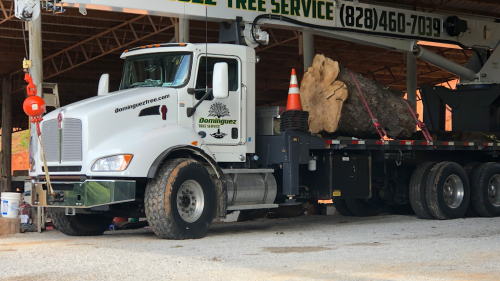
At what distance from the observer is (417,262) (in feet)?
22.6

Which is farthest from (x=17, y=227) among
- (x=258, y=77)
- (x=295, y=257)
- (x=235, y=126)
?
(x=258, y=77)

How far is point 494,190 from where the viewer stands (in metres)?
14.0

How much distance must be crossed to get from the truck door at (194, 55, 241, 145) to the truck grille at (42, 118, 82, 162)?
1.76 metres

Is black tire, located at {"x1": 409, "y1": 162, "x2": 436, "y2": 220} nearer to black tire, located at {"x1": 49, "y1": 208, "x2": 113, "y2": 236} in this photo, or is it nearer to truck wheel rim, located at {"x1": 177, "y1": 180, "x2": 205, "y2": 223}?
truck wheel rim, located at {"x1": 177, "y1": 180, "x2": 205, "y2": 223}

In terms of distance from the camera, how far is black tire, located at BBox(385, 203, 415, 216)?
1452 centimetres

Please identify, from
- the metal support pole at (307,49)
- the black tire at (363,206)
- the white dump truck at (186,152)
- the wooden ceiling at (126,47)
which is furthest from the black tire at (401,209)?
the wooden ceiling at (126,47)

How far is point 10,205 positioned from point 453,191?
8.37m

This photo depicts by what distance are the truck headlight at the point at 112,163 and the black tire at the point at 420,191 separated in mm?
6324

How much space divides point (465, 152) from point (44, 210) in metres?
8.62

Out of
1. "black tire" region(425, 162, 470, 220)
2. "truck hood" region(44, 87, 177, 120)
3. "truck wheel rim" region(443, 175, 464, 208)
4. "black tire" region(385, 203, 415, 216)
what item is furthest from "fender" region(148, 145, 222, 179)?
"black tire" region(385, 203, 415, 216)

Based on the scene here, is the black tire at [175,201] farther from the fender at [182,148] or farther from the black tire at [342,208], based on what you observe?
the black tire at [342,208]

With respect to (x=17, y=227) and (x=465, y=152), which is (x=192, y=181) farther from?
(x=465, y=152)

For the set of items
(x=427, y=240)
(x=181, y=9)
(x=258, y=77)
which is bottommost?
(x=427, y=240)

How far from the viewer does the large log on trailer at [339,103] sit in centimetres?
1124
